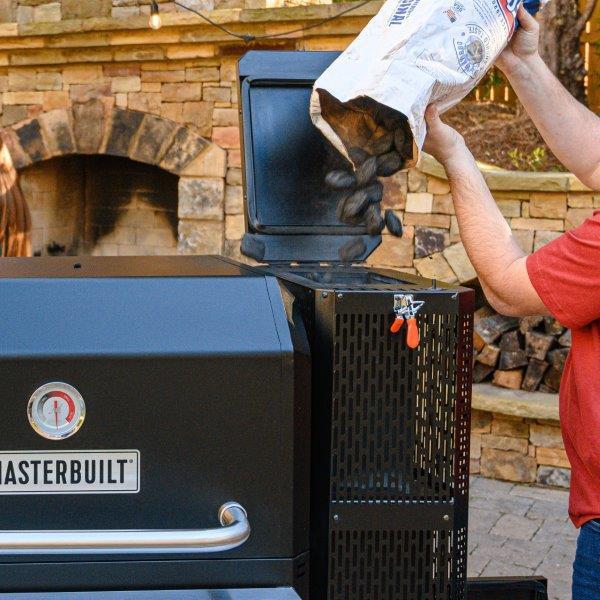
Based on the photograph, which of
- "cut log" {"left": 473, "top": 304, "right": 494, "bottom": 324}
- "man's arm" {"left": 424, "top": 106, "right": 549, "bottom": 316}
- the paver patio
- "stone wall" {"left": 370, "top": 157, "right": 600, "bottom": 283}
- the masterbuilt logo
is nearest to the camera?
the masterbuilt logo

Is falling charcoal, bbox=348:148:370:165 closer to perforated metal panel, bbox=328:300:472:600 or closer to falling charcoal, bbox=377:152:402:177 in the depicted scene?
falling charcoal, bbox=377:152:402:177

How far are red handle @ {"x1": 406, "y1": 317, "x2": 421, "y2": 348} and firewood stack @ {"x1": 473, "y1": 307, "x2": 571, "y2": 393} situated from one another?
4.40 meters

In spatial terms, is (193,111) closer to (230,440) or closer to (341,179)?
(341,179)

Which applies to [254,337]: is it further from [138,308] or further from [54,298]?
[54,298]

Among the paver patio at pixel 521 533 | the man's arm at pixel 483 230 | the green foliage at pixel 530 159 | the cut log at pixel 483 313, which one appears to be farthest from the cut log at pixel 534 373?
the man's arm at pixel 483 230

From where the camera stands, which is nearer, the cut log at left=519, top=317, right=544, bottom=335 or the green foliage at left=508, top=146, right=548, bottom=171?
the cut log at left=519, top=317, right=544, bottom=335

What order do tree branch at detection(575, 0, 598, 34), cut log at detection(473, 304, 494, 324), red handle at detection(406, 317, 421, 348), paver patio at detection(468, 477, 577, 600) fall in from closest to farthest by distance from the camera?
red handle at detection(406, 317, 421, 348)
paver patio at detection(468, 477, 577, 600)
cut log at detection(473, 304, 494, 324)
tree branch at detection(575, 0, 598, 34)

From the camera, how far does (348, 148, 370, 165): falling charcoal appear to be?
174cm

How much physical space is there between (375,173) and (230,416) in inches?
23.7

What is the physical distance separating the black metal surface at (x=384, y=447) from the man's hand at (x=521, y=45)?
0.69 meters

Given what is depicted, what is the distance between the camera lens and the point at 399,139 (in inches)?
67.5

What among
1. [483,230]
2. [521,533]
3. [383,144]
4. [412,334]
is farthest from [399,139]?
[521,533]

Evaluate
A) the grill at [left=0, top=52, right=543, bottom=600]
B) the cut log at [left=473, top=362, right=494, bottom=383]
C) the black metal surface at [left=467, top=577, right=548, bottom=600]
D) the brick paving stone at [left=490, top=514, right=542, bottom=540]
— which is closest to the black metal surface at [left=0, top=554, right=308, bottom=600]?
the grill at [left=0, top=52, right=543, bottom=600]

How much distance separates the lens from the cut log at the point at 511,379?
5711mm
